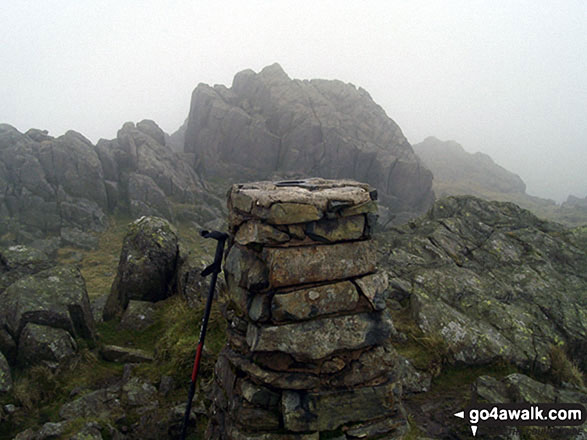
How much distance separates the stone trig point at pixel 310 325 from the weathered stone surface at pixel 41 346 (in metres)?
6.80

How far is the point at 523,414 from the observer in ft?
33.2

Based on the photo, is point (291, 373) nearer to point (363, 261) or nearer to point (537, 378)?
point (363, 261)

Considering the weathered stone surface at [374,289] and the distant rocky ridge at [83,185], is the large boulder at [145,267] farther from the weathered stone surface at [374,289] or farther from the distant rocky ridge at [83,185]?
the distant rocky ridge at [83,185]

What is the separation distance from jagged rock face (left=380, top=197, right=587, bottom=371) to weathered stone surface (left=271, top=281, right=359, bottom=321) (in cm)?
731

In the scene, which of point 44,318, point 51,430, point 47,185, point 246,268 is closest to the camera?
point 246,268

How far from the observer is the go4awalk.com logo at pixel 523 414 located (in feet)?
32.6

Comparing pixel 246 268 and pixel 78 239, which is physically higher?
pixel 246 268

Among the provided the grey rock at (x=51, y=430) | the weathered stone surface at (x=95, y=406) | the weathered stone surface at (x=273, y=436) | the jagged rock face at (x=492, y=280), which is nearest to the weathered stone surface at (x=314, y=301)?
the weathered stone surface at (x=273, y=436)

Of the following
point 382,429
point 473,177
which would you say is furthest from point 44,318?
point 473,177

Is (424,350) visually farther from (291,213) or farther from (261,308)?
(291,213)

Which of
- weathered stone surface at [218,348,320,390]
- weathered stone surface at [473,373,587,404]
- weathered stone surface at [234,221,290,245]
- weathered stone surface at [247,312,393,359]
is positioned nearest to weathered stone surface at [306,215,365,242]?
weathered stone surface at [234,221,290,245]

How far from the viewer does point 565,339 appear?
47.6 feet

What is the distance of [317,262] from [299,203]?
1.34 meters

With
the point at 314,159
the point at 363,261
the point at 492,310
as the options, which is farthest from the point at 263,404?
the point at 314,159
